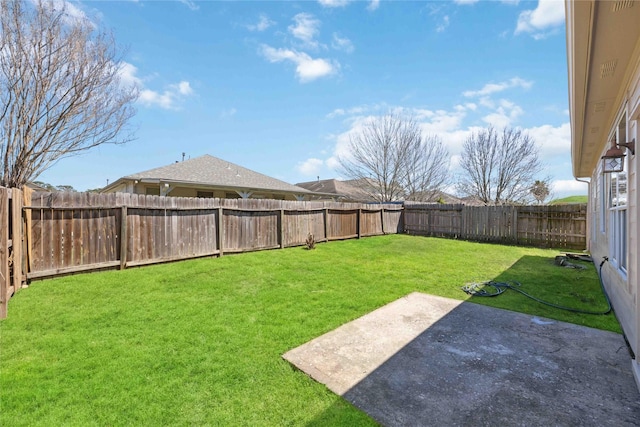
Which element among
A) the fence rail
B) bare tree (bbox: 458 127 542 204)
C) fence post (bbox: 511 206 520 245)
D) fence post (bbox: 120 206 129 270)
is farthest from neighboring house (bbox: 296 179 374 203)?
fence post (bbox: 120 206 129 270)

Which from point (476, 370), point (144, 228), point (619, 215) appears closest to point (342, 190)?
point (144, 228)

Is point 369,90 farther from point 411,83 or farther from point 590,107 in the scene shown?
point 590,107

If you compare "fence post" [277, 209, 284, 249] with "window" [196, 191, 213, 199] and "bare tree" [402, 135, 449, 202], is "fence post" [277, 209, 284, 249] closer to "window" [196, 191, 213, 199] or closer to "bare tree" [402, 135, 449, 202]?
"window" [196, 191, 213, 199]

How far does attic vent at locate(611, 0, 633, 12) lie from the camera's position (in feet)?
5.78

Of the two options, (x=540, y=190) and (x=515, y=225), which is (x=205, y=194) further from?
(x=540, y=190)

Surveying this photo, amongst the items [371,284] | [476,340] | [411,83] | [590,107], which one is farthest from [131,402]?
[411,83]

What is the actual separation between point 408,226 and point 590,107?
1077cm

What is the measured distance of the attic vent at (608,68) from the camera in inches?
102

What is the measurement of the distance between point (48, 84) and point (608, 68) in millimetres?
11401

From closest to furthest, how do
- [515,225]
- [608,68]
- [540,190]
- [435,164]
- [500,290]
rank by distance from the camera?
[608,68] → [500,290] → [515,225] → [540,190] → [435,164]

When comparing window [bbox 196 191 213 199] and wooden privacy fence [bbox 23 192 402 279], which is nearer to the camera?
wooden privacy fence [bbox 23 192 402 279]

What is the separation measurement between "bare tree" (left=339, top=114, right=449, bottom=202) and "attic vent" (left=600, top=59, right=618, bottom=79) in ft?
58.9

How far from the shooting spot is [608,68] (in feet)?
8.80

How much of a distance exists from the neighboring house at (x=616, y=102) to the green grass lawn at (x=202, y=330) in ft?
2.89
